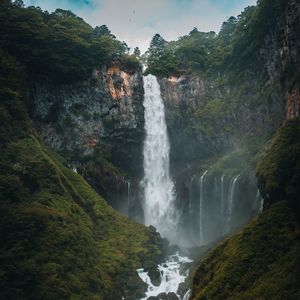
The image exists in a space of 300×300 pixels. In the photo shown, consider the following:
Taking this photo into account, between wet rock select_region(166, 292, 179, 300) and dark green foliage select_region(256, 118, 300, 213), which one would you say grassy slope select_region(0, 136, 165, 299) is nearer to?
wet rock select_region(166, 292, 179, 300)

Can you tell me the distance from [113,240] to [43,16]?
33.3 meters

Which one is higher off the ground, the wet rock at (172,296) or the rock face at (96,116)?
the rock face at (96,116)

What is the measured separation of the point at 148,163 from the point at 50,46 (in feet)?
67.1

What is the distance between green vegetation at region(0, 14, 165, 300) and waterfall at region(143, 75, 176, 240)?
10441mm

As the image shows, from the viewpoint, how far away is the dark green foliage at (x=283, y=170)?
89.2 feet

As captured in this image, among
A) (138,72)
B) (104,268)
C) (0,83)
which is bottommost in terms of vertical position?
(104,268)

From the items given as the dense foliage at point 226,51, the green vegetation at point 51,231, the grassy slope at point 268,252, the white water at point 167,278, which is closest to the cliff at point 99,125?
the green vegetation at point 51,231

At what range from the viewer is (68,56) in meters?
53.5

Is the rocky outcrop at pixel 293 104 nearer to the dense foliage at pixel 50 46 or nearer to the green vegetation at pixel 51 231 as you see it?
the green vegetation at pixel 51 231

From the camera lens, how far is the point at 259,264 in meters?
23.8

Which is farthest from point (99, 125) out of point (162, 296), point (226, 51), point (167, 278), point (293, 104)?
point (162, 296)

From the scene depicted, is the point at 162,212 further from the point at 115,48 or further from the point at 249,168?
the point at 115,48

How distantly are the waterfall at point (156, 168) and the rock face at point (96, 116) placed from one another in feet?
5.08

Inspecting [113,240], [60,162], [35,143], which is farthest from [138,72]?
[113,240]
